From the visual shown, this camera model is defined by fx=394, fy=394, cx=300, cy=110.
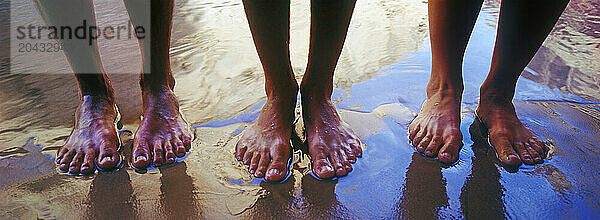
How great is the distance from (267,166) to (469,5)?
0.94 meters

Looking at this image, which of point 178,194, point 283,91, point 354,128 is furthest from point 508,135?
point 178,194

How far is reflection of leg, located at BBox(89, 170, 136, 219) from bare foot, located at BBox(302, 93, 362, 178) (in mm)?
627

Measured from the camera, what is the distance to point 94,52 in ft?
5.12

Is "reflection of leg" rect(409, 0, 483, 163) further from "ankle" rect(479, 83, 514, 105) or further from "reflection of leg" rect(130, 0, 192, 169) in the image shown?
"reflection of leg" rect(130, 0, 192, 169)

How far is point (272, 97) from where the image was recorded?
1529mm

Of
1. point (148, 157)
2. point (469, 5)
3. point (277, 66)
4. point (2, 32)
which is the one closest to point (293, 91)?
point (277, 66)

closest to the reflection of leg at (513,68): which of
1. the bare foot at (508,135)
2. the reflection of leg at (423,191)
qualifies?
the bare foot at (508,135)

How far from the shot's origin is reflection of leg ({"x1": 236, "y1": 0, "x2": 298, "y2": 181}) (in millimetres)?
1327

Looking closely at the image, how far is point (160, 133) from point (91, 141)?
250mm

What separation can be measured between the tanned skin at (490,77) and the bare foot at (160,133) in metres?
0.92

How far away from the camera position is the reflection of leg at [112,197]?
4.06ft

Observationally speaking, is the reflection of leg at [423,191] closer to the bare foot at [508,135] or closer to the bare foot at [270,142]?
the bare foot at [508,135]

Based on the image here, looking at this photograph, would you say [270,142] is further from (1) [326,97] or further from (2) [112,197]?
(2) [112,197]

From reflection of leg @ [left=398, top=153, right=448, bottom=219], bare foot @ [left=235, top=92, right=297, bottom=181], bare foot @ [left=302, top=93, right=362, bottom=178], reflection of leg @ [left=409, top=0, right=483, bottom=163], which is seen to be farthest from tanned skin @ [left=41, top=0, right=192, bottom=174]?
reflection of leg @ [left=409, top=0, right=483, bottom=163]
